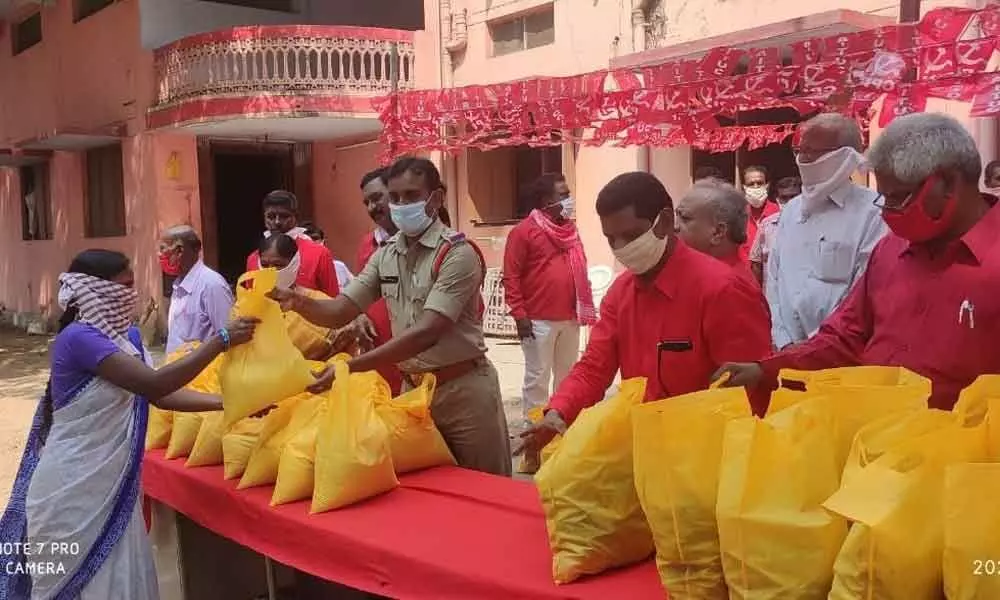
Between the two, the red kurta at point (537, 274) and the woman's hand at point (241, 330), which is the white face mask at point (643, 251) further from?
the red kurta at point (537, 274)

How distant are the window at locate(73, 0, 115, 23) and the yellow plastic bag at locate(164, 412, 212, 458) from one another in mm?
12689

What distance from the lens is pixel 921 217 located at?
2141 mm

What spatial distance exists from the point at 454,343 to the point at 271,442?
2.17ft

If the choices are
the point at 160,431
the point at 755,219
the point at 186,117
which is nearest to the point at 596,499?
the point at 160,431

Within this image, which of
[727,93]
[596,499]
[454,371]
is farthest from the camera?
[727,93]

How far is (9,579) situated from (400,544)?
1388 mm

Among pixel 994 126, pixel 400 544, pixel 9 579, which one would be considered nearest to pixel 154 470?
pixel 9 579

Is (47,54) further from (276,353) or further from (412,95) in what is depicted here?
(276,353)

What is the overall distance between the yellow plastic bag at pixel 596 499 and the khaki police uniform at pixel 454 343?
3.56ft

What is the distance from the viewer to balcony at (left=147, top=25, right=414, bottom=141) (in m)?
11.5

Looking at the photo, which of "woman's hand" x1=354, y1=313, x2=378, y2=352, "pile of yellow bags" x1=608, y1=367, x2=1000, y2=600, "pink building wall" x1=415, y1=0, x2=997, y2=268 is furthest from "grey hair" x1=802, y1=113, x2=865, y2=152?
"pink building wall" x1=415, y1=0, x2=997, y2=268

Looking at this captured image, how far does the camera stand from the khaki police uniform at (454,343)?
9.70 feet

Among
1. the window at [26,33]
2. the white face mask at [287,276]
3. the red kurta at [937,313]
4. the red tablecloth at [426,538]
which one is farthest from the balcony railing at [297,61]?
the red kurta at [937,313]

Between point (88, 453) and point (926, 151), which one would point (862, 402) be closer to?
point (926, 151)
